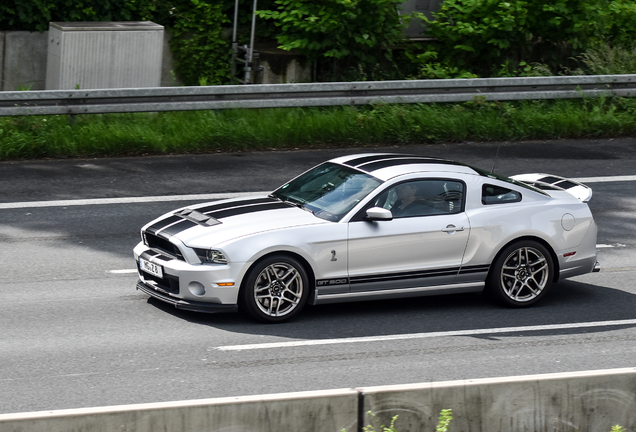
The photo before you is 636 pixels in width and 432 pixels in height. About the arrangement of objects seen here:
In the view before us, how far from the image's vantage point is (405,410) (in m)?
5.49

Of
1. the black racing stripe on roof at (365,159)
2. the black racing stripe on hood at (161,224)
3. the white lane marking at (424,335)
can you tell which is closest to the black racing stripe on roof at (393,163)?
the black racing stripe on roof at (365,159)

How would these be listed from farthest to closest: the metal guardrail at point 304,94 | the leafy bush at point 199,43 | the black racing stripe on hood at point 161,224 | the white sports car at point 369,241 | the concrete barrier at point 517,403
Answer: the leafy bush at point 199,43, the metal guardrail at point 304,94, the black racing stripe on hood at point 161,224, the white sports car at point 369,241, the concrete barrier at point 517,403

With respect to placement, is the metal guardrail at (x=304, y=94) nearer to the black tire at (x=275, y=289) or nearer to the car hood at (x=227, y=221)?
the car hood at (x=227, y=221)

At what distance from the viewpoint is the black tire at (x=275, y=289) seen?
8.11 metres

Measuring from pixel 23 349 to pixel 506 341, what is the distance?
13.2ft

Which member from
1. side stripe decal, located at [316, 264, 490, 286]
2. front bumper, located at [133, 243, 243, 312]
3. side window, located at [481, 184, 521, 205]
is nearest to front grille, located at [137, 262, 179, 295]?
front bumper, located at [133, 243, 243, 312]

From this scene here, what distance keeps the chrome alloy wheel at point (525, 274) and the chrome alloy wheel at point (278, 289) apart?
2069 millimetres

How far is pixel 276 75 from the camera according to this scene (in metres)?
18.0

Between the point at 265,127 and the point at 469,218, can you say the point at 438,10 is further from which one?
the point at 469,218

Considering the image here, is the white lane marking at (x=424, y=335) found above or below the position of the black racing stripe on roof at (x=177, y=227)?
below

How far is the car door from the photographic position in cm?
848

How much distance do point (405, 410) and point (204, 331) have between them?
2965mm

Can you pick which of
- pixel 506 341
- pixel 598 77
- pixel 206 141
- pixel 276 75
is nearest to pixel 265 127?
pixel 206 141

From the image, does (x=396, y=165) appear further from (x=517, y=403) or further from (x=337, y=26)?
(x=337, y=26)
